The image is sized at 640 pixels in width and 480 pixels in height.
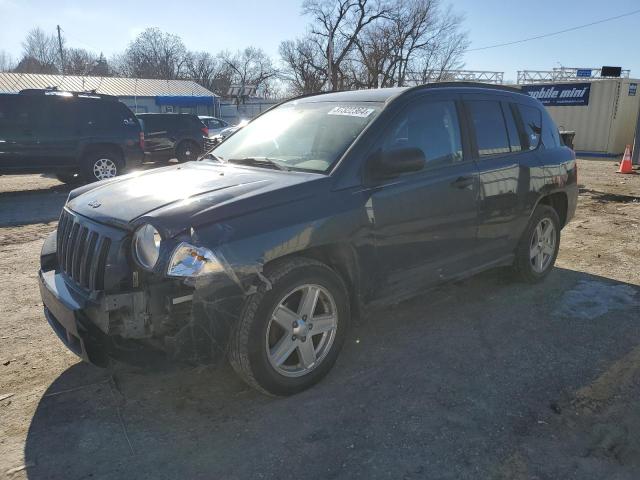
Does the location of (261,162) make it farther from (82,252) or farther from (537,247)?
(537,247)

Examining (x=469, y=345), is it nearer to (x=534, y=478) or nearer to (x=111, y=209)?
(x=534, y=478)

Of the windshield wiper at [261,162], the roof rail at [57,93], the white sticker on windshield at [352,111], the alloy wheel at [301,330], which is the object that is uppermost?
the roof rail at [57,93]

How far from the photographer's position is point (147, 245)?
8.79 feet

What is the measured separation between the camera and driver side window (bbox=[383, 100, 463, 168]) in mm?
3580

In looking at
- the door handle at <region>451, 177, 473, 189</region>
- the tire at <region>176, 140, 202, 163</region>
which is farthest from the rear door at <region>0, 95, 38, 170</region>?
the door handle at <region>451, 177, 473, 189</region>

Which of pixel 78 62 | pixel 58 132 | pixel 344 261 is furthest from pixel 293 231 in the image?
pixel 78 62

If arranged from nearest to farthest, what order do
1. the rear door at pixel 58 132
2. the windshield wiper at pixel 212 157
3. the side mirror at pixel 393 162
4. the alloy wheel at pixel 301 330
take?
the alloy wheel at pixel 301 330 → the side mirror at pixel 393 162 → the windshield wiper at pixel 212 157 → the rear door at pixel 58 132

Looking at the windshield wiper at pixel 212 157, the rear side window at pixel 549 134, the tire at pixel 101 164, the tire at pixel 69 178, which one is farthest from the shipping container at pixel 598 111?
the windshield wiper at pixel 212 157

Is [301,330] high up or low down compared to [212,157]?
down

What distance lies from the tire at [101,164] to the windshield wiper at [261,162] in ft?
29.7

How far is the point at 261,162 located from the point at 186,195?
2.76 ft

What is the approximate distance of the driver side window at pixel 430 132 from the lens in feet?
11.7

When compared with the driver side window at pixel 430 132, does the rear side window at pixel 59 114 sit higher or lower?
higher

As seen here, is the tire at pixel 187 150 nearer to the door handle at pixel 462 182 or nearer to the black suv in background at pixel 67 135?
the black suv in background at pixel 67 135
